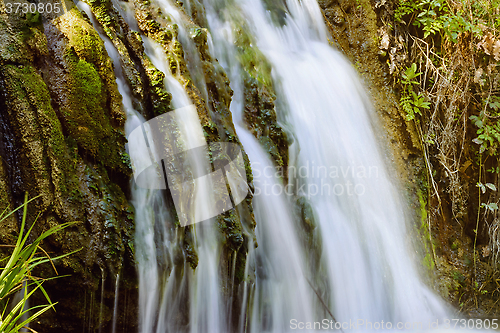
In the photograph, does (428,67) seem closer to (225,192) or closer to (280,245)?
(280,245)

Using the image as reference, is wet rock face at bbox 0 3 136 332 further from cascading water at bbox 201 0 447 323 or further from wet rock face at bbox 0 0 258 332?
cascading water at bbox 201 0 447 323

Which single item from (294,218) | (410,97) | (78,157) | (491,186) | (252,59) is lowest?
(294,218)

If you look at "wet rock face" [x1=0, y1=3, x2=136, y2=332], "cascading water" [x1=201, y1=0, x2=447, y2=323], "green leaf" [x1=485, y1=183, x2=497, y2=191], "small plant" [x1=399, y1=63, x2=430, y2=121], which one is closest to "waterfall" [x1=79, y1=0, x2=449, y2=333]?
"cascading water" [x1=201, y1=0, x2=447, y2=323]

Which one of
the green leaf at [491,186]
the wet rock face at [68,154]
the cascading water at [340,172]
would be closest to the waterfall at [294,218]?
the cascading water at [340,172]

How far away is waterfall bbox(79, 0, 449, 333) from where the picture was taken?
219cm

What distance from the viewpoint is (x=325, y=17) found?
15.3 ft

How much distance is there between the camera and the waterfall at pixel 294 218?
2.19 metres

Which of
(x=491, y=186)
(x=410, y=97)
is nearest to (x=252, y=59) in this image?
(x=410, y=97)

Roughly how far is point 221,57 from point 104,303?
2.40 metres

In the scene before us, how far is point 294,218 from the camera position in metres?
3.03

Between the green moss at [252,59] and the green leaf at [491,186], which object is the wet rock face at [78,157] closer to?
the green moss at [252,59]

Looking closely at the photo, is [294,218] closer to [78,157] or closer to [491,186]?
[78,157]

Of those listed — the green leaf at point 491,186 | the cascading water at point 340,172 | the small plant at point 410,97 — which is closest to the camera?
the cascading water at point 340,172

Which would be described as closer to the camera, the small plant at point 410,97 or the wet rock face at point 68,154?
the wet rock face at point 68,154
